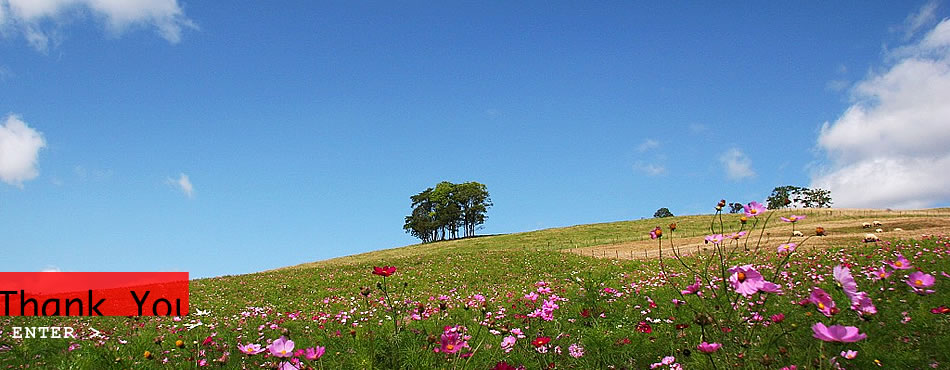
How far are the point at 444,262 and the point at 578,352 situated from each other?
2087cm

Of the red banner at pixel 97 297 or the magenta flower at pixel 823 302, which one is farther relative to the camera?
the red banner at pixel 97 297

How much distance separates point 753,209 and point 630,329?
13.7 ft

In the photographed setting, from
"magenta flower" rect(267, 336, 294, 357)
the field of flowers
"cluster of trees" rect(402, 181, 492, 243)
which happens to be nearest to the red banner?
the field of flowers

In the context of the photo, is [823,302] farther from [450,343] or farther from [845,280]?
[450,343]

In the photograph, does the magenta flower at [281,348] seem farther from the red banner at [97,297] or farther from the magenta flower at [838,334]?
the red banner at [97,297]

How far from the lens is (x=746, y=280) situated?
250 centimetres

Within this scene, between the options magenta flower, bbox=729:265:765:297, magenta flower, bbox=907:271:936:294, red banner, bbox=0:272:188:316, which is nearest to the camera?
magenta flower, bbox=729:265:765:297

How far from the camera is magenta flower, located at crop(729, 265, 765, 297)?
2.37 m

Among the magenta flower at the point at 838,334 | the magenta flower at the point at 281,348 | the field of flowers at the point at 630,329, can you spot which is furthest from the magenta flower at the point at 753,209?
the magenta flower at the point at 281,348

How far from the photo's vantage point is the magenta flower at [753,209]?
10.2ft

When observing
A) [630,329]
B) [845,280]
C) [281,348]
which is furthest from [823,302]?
[630,329]

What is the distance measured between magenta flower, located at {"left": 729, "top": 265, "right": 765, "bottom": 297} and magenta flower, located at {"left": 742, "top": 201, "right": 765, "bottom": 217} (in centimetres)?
65

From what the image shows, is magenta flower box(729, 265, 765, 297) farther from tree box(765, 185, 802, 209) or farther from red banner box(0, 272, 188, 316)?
tree box(765, 185, 802, 209)

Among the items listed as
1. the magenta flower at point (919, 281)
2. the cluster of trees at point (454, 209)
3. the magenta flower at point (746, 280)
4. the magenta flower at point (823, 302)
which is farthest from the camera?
the cluster of trees at point (454, 209)
